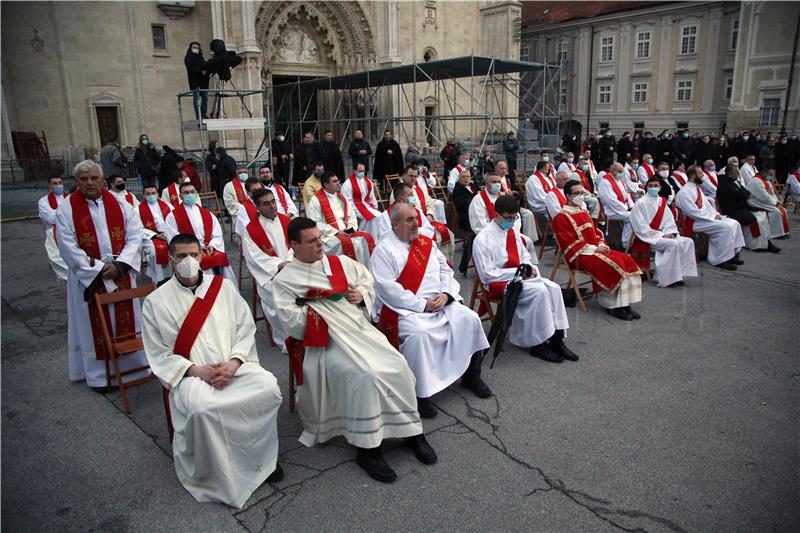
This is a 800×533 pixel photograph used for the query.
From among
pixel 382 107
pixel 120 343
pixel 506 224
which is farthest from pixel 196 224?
pixel 382 107

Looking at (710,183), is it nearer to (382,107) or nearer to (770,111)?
(382,107)

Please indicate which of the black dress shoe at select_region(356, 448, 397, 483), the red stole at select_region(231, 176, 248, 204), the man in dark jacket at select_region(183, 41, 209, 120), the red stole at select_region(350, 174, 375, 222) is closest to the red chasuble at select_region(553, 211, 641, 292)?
the red stole at select_region(350, 174, 375, 222)

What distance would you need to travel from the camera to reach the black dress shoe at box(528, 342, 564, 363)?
516 cm

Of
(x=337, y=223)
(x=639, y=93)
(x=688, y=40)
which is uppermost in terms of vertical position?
(x=688, y=40)

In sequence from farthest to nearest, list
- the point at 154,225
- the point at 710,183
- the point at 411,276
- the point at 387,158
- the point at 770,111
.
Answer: the point at 770,111
the point at 387,158
the point at 710,183
the point at 154,225
the point at 411,276

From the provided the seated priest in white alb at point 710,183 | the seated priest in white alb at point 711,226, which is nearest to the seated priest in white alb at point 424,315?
the seated priest in white alb at point 711,226

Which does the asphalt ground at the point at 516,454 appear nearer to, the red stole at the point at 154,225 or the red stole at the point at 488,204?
the red stole at the point at 154,225

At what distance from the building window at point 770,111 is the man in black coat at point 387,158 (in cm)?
2320

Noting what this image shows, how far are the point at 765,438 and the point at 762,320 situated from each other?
2.84 metres

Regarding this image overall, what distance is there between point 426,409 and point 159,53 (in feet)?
63.5

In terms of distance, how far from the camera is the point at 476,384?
4578mm

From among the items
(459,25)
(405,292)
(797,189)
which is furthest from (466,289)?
(459,25)

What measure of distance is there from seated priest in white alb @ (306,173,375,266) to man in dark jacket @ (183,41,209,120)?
5408mm

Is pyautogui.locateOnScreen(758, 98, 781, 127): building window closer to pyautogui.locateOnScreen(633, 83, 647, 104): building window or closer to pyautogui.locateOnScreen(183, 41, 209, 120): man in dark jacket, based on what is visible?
pyautogui.locateOnScreen(633, 83, 647, 104): building window
